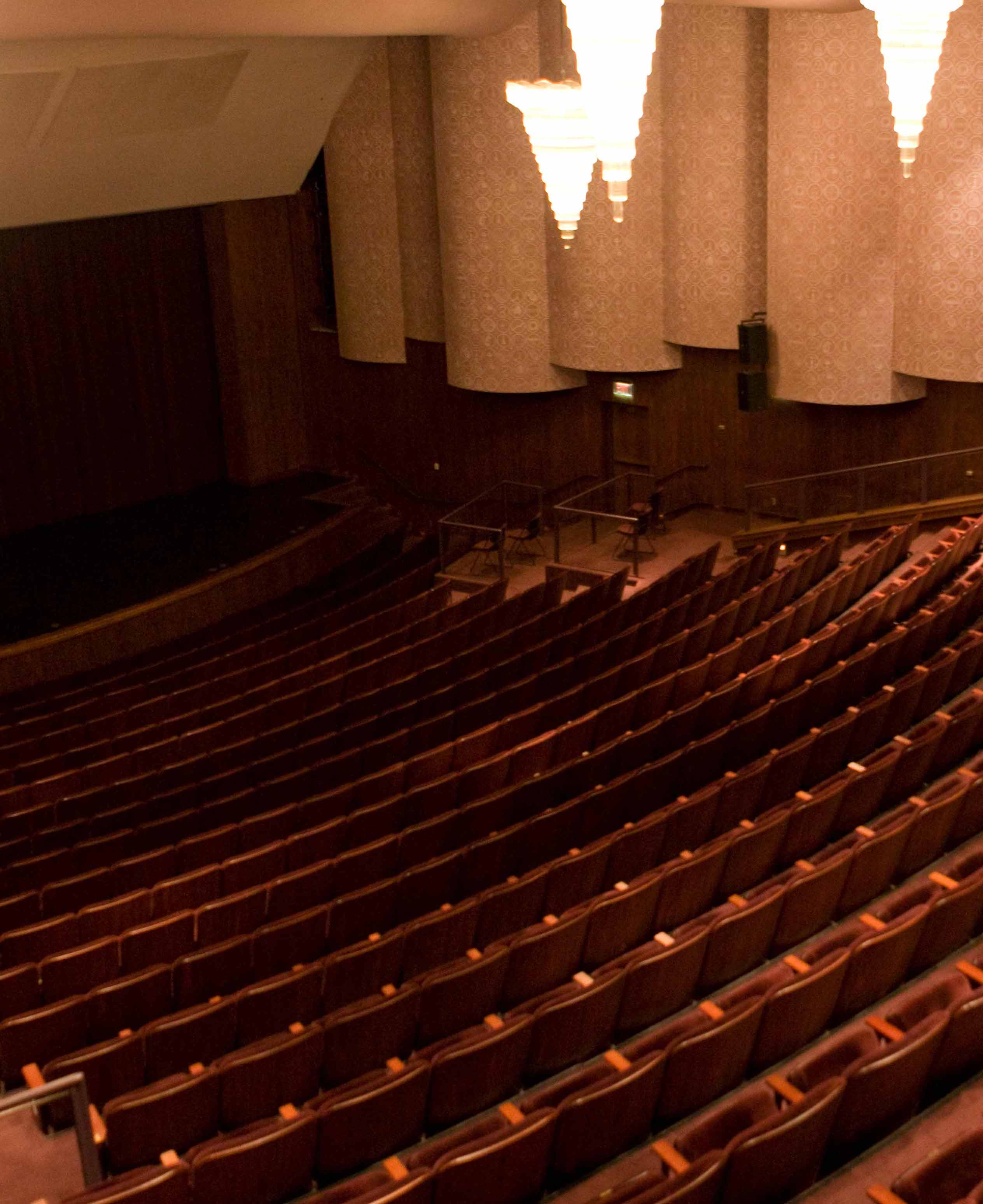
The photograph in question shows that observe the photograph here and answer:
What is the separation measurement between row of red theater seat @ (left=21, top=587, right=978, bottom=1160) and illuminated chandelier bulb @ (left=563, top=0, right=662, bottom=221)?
1.65 meters

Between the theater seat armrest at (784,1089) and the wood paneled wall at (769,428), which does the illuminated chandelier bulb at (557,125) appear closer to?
the wood paneled wall at (769,428)

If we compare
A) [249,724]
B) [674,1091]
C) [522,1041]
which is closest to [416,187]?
[249,724]

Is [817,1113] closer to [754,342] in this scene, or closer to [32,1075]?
[32,1075]

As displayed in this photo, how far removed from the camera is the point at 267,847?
3.05 metres

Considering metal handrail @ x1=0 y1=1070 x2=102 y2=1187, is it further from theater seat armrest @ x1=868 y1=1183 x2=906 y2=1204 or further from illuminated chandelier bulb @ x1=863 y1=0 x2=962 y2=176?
illuminated chandelier bulb @ x1=863 y1=0 x2=962 y2=176

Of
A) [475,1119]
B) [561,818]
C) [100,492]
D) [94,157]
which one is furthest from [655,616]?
[100,492]

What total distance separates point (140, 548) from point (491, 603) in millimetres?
2501

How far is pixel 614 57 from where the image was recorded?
2.89 meters

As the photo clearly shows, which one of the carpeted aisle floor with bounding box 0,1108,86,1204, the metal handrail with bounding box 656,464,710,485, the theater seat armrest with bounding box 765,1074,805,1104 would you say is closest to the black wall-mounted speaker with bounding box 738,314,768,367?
the metal handrail with bounding box 656,464,710,485

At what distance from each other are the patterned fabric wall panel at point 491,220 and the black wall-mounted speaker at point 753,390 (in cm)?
114

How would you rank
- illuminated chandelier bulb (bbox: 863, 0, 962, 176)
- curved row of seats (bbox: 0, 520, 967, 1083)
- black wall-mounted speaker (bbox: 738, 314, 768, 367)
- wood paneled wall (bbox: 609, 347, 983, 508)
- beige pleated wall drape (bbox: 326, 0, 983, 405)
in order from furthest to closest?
1. black wall-mounted speaker (bbox: 738, 314, 768, 367)
2. wood paneled wall (bbox: 609, 347, 983, 508)
3. beige pleated wall drape (bbox: 326, 0, 983, 405)
4. illuminated chandelier bulb (bbox: 863, 0, 962, 176)
5. curved row of seats (bbox: 0, 520, 967, 1083)

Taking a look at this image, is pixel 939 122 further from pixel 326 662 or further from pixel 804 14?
pixel 326 662

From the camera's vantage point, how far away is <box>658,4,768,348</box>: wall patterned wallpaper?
6.28 meters

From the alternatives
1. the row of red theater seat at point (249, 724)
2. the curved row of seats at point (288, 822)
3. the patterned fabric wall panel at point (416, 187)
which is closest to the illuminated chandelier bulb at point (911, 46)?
the curved row of seats at point (288, 822)
